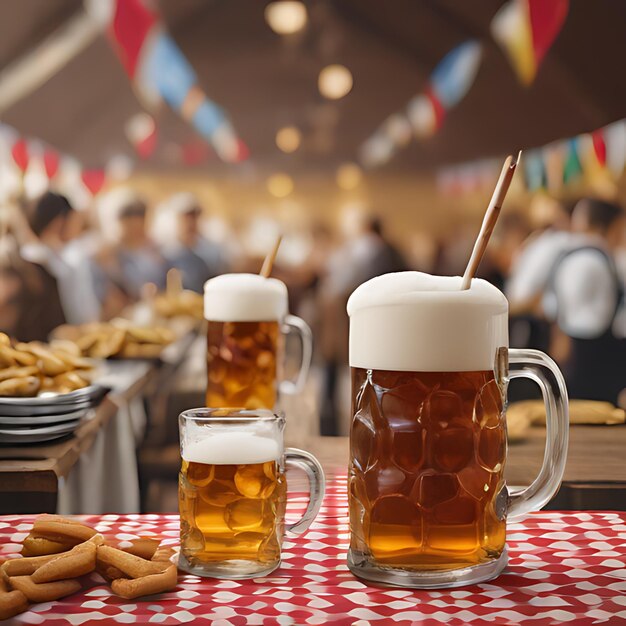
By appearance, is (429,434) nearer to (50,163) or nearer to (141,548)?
(141,548)

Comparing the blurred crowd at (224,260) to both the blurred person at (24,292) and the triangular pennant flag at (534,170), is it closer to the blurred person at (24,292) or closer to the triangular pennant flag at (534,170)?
the blurred person at (24,292)

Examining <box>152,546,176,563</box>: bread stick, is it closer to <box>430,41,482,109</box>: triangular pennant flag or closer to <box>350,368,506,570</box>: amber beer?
<box>350,368,506,570</box>: amber beer

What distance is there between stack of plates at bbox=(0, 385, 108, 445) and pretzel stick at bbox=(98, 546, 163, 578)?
627mm

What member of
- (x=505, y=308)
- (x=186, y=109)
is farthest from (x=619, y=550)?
(x=186, y=109)

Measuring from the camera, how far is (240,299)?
4.88ft

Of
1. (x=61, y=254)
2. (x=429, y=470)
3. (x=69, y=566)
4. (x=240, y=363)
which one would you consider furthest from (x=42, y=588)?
(x=61, y=254)

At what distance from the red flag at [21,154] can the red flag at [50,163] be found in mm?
134

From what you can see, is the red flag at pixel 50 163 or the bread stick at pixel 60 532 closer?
the bread stick at pixel 60 532

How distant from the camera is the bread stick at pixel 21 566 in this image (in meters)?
0.70

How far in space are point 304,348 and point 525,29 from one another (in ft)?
18.1

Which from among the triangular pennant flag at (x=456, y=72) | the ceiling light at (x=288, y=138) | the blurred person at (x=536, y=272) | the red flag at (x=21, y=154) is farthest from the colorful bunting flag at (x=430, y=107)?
the red flag at (x=21, y=154)

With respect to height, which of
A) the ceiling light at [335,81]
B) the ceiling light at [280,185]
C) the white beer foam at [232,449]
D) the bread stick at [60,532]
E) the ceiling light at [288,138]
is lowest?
the bread stick at [60,532]

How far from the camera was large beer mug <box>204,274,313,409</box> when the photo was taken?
4.90 ft

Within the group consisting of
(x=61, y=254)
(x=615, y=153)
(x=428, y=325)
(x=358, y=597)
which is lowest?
(x=358, y=597)
